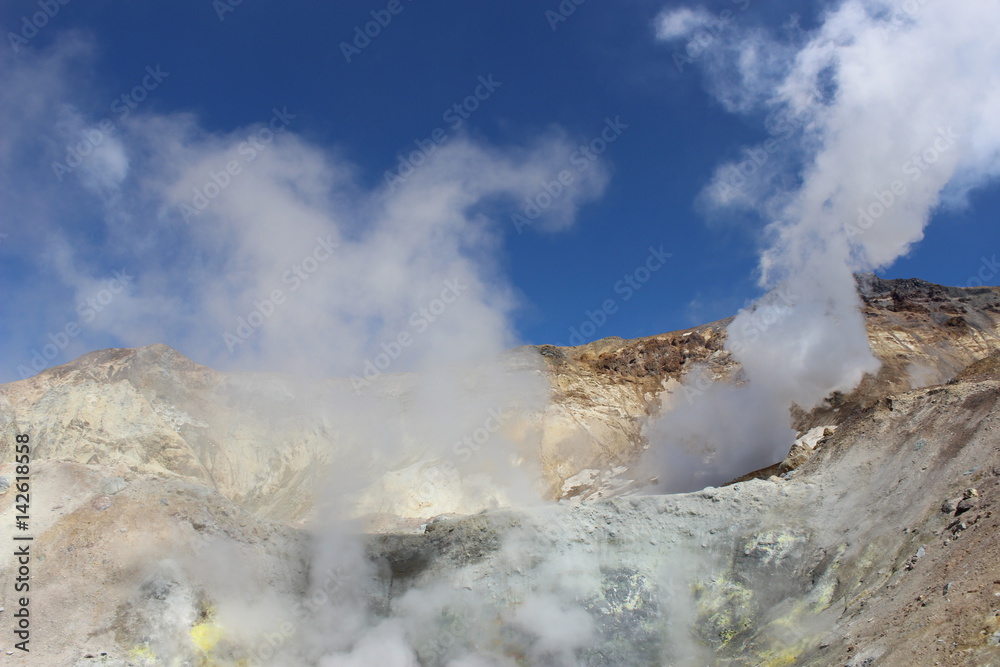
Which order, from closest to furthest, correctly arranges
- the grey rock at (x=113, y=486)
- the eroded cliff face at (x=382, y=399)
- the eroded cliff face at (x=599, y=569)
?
the eroded cliff face at (x=599, y=569) → the grey rock at (x=113, y=486) → the eroded cliff face at (x=382, y=399)

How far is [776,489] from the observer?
47.9 feet

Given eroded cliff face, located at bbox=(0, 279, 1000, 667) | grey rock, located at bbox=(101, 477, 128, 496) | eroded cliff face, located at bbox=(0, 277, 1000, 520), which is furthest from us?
eroded cliff face, located at bbox=(0, 277, 1000, 520)

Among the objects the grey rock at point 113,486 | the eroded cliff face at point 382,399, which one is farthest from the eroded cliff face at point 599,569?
the eroded cliff face at point 382,399

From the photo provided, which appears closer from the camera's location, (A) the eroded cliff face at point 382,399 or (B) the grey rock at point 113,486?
(B) the grey rock at point 113,486

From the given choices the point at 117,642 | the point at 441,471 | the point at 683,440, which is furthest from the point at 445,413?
the point at 117,642

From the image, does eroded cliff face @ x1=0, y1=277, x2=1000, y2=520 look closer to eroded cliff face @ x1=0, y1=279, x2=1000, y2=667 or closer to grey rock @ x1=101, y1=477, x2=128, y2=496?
eroded cliff face @ x1=0, y1=279, x2=1000, y2=667

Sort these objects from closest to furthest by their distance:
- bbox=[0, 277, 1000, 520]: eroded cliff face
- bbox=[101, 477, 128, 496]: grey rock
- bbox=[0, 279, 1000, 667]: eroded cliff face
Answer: bbox=[0, 279, 1000, 667]: eroded cliff face
bbox=[101, 477, 128, 496]: grey rock
bbox=[0, 277, 1000, 520]: eroded cliff face

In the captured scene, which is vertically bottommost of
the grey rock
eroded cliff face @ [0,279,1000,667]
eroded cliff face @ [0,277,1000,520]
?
eroded cliff face @ [0,279,1000,667]

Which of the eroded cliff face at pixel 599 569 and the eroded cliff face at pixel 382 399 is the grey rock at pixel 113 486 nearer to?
the eroded cliff face at pixel 599 569

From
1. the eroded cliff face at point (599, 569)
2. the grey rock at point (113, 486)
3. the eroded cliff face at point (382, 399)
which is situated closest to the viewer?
the eroded cliff face at point (599, 569)

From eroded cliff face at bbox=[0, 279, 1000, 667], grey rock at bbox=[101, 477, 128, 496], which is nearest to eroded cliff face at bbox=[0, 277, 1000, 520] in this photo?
eroded cliff face at bbox=[0, 279, 1000, 667]

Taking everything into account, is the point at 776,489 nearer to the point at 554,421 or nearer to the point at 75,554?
the point at 75,554

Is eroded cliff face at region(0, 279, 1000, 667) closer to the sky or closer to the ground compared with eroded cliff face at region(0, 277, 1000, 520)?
closer to the ground

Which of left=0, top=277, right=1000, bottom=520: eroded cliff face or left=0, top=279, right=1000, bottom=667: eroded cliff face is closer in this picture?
left=0, top=279, right=1000, bottom=667: eroded cliff face
